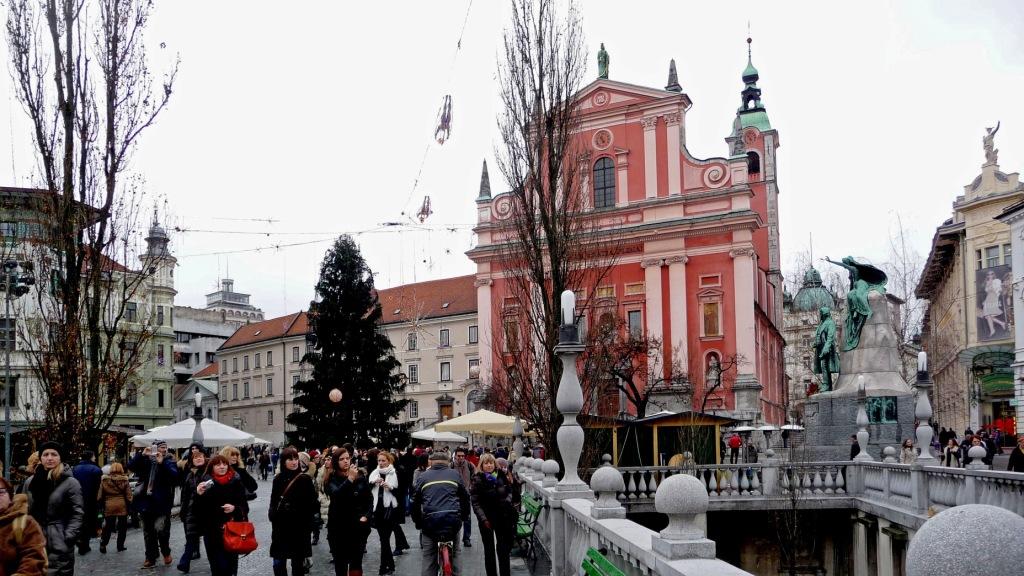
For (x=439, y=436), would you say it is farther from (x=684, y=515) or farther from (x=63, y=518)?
(x=684, y=515)

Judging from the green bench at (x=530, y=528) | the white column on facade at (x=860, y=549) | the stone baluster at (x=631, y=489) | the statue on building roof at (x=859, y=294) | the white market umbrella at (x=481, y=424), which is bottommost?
the white column on facade at (x=860, y=549)

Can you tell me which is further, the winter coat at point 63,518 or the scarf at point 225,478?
the scarf at point 225,478

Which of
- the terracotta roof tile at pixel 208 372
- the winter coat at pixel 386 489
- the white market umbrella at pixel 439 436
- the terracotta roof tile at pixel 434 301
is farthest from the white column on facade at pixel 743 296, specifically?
the terracotta roof tile at pixel 208 372

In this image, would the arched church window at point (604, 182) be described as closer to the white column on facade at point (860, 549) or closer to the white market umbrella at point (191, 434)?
the white market umbrella at point (191, 434)

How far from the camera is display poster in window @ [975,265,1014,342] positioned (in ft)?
164

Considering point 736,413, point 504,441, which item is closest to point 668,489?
point 736,413

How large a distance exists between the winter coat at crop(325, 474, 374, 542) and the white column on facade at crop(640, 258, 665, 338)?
117 feet

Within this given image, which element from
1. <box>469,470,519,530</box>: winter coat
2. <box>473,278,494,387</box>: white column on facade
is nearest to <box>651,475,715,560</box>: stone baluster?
<box>469,470,519,530</box>: winter coat

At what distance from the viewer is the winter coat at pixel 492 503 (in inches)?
431

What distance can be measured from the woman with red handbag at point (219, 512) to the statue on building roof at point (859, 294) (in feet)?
63.1

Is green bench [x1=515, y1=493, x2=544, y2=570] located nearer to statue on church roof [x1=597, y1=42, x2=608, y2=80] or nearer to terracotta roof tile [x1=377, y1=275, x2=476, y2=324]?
statue on church roof [x1=597, y1=42, x2=608, y2=80]

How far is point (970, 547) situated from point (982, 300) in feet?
184

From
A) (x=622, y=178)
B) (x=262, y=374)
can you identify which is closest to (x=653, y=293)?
(x=622, y=178)

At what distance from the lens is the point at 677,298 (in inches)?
1793
